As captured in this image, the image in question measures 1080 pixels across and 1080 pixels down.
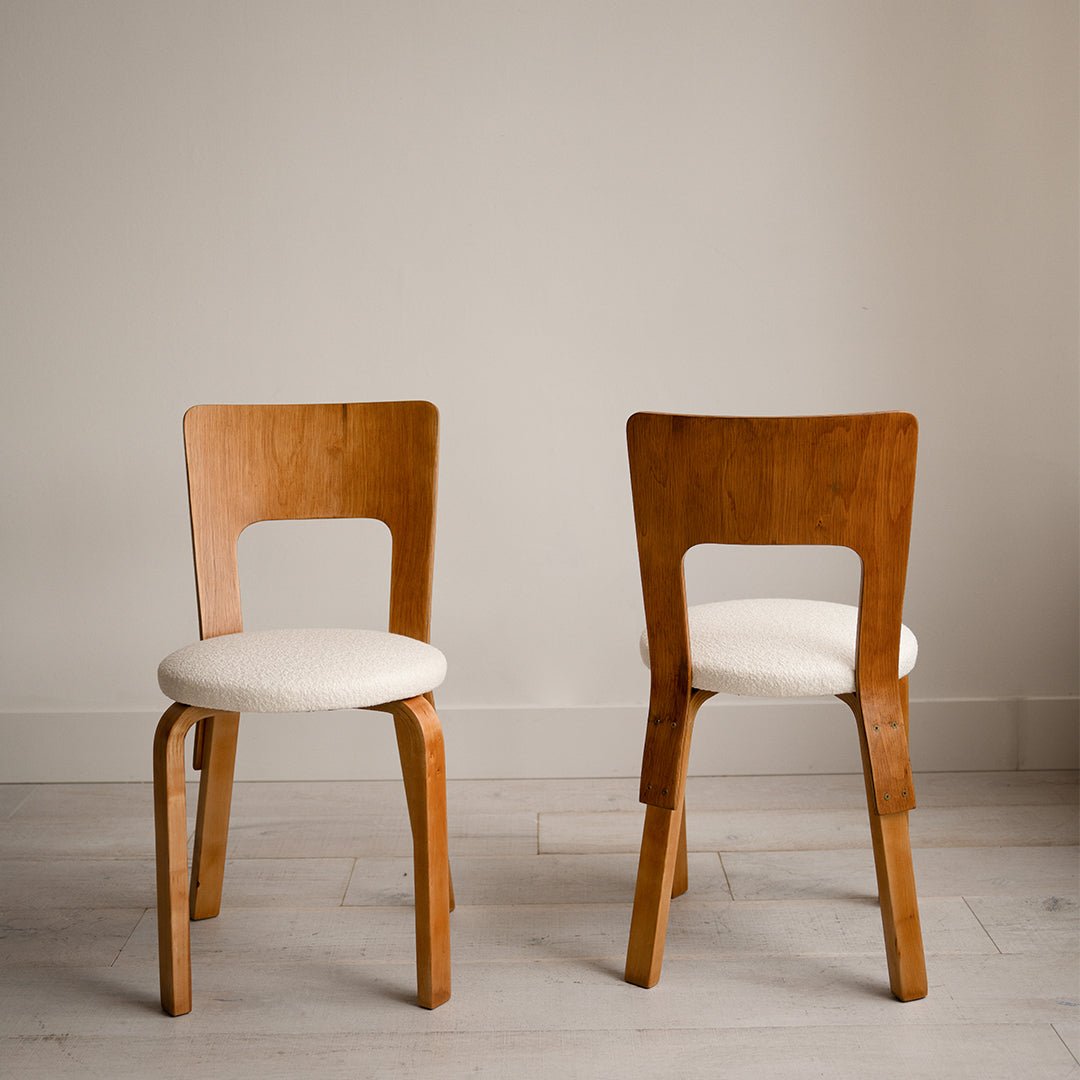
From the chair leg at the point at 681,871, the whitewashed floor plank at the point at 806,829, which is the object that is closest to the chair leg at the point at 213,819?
the whitewashed floor plank at the point at 806,829

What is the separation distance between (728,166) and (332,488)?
1098 mm

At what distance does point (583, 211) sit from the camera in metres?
2.32

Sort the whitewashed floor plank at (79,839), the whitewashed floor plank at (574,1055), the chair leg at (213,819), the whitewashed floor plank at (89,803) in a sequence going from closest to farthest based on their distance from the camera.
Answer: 1. the whitewashed floor plank at (574,1055)
2. the chair leg at (213,819)
3. the whitewashed floor plank at (79,839)
4. the whitewashed floor plank at (89,803)

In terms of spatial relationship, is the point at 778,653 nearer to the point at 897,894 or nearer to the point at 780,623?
the point at 780,623

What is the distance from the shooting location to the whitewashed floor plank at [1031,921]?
1677mm

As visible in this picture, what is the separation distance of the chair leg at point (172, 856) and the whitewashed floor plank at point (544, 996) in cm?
5

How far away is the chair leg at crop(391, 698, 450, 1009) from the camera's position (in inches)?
59.3

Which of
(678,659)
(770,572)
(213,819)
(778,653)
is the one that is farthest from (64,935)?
(770,572)

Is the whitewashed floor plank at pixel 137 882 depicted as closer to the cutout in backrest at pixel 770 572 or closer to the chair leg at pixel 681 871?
the chair leg at pixel 681 871

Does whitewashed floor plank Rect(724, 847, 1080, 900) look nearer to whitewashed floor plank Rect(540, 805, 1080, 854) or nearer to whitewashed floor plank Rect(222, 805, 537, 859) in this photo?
whitewashed floor plank Rect(540, 805, 1080, 854)

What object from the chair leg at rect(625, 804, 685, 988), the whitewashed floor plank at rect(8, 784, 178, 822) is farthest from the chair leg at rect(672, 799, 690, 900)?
the whitewashed floor plank at rect(8, 784, 178, 822)

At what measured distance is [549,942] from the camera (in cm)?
172

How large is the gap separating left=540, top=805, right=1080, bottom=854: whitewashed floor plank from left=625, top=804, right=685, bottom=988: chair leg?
48cm

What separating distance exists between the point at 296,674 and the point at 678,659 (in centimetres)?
50
